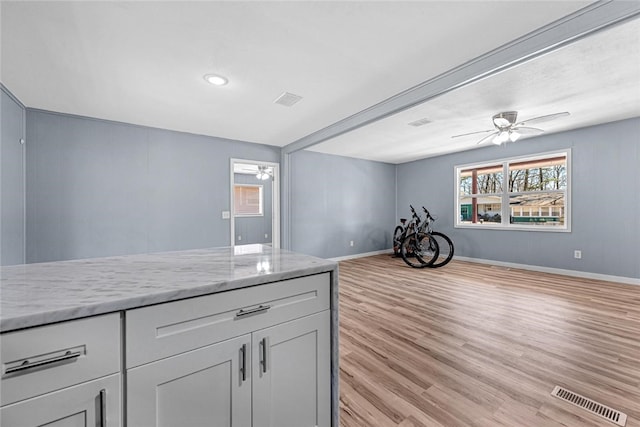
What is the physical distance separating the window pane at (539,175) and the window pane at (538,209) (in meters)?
0.15

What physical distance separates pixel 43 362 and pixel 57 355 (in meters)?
0.03

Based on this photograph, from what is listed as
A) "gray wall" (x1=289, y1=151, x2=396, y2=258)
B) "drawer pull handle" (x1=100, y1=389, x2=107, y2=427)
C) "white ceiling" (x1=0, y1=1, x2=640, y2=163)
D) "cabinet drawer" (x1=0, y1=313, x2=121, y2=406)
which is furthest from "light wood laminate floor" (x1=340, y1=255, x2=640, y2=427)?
"white ceiling" (x1=0, y1=1, x2=640, y2=163)

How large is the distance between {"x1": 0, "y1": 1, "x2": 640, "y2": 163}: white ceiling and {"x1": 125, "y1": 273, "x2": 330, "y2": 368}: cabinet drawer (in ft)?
5.89

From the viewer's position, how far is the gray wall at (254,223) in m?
8.09

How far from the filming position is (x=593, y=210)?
4.32 metres

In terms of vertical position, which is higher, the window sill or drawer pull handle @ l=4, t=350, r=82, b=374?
the window sill

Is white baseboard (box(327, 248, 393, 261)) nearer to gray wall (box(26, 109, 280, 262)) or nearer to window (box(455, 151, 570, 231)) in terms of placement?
window (box(455, 151, 570, 231))

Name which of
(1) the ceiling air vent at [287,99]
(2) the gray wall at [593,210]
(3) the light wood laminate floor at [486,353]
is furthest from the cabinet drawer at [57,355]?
(2) the gray wall at [593,210]

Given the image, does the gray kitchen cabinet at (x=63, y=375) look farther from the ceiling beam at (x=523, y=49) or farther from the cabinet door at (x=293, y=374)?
the ceiling beam at (x=523, y=49)

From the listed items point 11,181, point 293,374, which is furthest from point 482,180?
point 11,181

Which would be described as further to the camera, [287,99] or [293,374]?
[287,99]

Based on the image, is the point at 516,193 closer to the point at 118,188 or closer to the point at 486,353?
the point at 486,353

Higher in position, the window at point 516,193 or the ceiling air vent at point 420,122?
the ceiling air vent at point 420,122

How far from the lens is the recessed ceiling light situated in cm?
257
